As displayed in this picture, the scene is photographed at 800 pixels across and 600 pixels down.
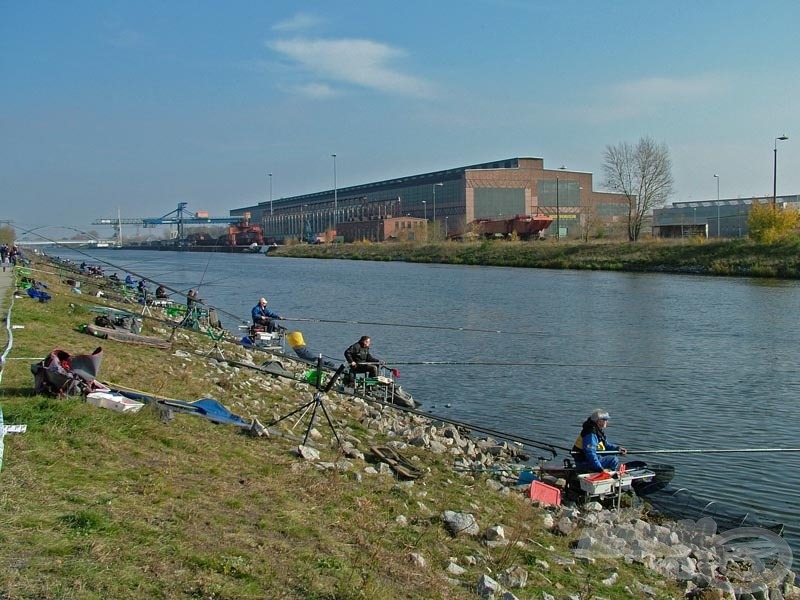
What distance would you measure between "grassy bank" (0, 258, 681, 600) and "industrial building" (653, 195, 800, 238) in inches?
2739

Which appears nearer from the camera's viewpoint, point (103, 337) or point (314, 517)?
point (314, 517)

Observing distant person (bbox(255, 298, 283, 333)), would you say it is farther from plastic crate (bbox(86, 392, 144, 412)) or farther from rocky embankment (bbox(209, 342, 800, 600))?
plastic crate (bbox(86, 392, 144, 412))

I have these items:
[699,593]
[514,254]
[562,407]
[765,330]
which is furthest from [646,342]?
[514,254]

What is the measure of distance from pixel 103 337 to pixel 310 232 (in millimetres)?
139546

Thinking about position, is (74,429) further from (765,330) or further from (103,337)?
(765,330)

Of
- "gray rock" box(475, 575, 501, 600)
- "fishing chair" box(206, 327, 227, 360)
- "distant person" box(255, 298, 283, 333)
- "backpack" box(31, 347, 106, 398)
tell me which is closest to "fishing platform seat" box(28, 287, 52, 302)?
"fishing chair" box(206, 327, 227, 360)

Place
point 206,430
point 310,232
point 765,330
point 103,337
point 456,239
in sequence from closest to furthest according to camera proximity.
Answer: point 206,430 < point 103,337 < point 765,330 < point 456,239 < point 310,232

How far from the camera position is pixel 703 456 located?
1288cm

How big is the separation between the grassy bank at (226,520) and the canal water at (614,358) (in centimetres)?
431

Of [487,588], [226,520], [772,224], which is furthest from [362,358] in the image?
[772,224]

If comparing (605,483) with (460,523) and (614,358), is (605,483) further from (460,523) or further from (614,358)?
(614,358)

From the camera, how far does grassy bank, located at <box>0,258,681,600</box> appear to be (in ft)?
17.1

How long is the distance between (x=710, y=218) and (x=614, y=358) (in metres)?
76.3

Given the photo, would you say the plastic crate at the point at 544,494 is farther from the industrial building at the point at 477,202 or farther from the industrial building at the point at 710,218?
the industrial building at the point at 477,202
